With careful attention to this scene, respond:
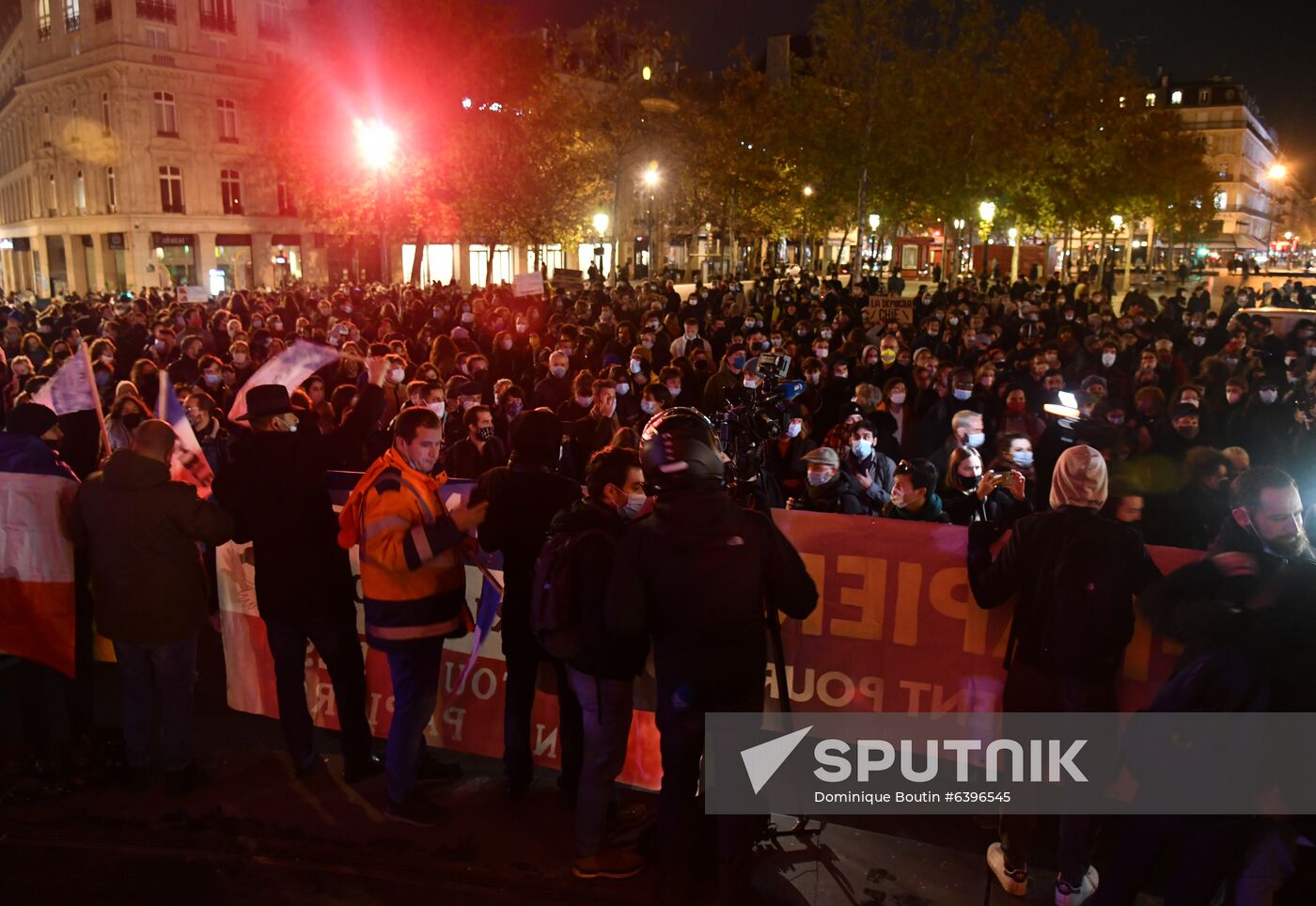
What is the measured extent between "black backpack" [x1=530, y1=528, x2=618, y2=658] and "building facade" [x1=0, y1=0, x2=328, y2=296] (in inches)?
1684

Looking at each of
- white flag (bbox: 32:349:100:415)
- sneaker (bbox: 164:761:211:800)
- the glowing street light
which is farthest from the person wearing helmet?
the glowing street light

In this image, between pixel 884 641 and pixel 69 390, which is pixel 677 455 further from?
pixel 69 390

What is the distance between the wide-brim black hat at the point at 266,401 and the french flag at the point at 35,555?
1132 millimetres

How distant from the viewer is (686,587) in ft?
11.8

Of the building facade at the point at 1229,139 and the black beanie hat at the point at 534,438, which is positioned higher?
the building facade at the point at 1229,139

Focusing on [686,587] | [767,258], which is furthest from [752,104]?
[686,587]

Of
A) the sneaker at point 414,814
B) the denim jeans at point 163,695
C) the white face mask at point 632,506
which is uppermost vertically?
the white face mask at point 632,506

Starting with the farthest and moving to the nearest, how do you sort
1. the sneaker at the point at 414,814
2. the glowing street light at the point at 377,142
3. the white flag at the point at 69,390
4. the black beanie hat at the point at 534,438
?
the glowing street light at the point at 377,142 → the white flag at the point at 69,390 → the sneaker at the point at 414,814 → the black beanie hat at the point at 534,438

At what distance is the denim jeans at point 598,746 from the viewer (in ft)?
13.7

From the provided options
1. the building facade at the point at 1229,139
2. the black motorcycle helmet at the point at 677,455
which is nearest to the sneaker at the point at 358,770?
the black motorcycle helmet at the point at 677,455

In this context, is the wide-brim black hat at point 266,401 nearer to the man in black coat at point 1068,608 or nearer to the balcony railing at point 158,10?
the man in black coat at point 1068,608

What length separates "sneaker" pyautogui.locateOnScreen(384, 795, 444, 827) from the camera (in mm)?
4734

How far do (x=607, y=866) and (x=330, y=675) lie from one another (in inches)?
72.4

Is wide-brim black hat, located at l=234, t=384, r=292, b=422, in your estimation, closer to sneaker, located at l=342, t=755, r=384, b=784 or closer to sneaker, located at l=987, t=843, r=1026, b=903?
sneaker, located at l=342, t=755, r=384, b=784
